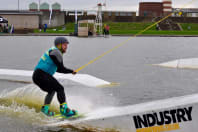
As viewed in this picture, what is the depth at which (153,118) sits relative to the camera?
22.7 feet

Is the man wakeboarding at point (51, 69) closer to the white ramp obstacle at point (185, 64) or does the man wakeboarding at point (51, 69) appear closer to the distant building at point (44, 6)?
the white ramp obstacle at point (185, 64)

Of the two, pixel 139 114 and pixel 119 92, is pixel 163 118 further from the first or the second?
pixel 119 92

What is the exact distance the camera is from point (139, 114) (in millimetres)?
7031

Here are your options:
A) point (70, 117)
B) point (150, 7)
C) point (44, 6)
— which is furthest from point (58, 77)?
point (150, 7)

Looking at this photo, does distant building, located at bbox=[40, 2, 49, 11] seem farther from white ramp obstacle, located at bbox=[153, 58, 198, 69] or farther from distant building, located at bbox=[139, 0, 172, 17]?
white ramp obstacle, located at bbox=[153, 58, 198, 69]

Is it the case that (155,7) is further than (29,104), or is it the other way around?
(155,7)

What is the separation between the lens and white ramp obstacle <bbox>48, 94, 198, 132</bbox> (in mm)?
6668

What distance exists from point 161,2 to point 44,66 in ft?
296

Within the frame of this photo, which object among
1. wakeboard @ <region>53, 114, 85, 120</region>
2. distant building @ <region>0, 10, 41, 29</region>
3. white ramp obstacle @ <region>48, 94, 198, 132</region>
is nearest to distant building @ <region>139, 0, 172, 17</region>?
distant building @ <region>0, 10, 41, 29</region>

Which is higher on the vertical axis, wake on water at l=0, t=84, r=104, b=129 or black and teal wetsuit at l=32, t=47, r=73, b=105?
black and teal wetsuit at l=32, t=47, r=73, b=105

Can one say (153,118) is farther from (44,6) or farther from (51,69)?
(44,6)

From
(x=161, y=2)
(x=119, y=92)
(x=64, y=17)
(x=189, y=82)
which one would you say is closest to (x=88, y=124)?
(x=119, y=92)

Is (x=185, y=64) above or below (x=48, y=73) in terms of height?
below

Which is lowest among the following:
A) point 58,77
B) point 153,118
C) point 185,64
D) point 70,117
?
point 185,64
